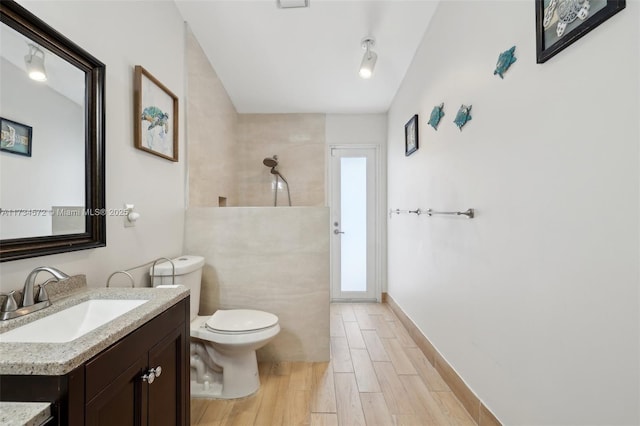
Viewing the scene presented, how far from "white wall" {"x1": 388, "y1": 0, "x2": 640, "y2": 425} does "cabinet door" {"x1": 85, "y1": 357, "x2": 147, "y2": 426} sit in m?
1.34

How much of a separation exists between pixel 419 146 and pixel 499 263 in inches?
54.8

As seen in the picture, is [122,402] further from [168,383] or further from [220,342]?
[220,342]

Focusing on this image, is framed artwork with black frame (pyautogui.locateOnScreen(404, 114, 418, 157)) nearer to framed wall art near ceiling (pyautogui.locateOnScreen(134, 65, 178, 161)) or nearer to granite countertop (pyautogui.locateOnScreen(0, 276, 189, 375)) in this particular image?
framed wall art near ceiling (pyautogui.locateOnScreen(134, 65, 178, 161))

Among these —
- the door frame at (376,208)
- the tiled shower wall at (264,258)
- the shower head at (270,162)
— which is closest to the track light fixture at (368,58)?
the tiled shower wall at (264,258)

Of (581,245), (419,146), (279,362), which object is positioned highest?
(419,146)

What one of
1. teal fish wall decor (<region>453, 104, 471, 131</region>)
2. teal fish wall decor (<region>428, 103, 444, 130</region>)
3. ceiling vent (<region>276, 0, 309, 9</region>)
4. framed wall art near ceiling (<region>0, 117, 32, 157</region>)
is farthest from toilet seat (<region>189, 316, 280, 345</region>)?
ceiling vent (<region>276, 0, 309, 9</region>)

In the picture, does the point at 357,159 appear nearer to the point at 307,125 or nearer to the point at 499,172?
the point at 307,125

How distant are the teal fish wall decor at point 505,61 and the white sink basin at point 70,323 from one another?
68.5 inches

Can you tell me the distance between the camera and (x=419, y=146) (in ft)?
8.28

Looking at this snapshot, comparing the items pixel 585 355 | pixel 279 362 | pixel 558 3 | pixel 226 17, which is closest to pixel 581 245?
pixel 585 355

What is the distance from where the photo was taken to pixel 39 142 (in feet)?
3.38

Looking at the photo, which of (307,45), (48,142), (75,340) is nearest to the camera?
(75,340)

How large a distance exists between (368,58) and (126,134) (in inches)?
67.0

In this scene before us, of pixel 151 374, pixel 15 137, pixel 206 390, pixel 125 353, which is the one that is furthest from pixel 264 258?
pixel 15 137
